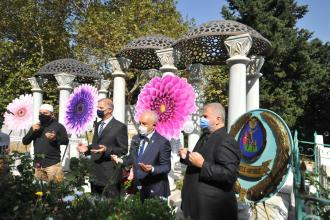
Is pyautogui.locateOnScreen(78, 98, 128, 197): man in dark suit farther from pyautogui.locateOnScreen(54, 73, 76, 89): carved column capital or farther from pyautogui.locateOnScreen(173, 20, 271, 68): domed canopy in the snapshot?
pyautogui.locateOnScreen(54, 73, 76, 89): carved column capital

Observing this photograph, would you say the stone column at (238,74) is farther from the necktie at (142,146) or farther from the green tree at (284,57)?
the green tree at (284,57)

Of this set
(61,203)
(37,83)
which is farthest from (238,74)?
(37,83)

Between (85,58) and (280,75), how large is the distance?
12354mm

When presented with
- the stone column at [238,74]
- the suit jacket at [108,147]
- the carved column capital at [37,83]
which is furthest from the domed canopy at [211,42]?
the carved column capital at [37,83]

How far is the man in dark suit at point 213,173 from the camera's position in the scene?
2676 millimetres

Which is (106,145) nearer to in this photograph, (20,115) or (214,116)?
(214,116)

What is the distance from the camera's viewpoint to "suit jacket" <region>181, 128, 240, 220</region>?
2664 millimetres

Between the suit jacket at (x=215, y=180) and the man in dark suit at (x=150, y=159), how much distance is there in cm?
77

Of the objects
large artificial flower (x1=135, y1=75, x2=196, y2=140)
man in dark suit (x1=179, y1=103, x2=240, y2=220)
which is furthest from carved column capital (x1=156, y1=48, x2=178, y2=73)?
man in dark suit (x1=179, y1=103, x2=240, y2=220)

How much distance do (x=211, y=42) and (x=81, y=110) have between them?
599cm

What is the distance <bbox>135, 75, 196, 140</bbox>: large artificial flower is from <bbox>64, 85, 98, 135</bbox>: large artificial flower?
2.58ft

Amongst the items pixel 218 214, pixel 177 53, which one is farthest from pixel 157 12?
pixel 218 214

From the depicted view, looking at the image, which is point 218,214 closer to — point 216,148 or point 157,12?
point 216,148

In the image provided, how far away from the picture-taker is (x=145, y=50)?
11422mm
